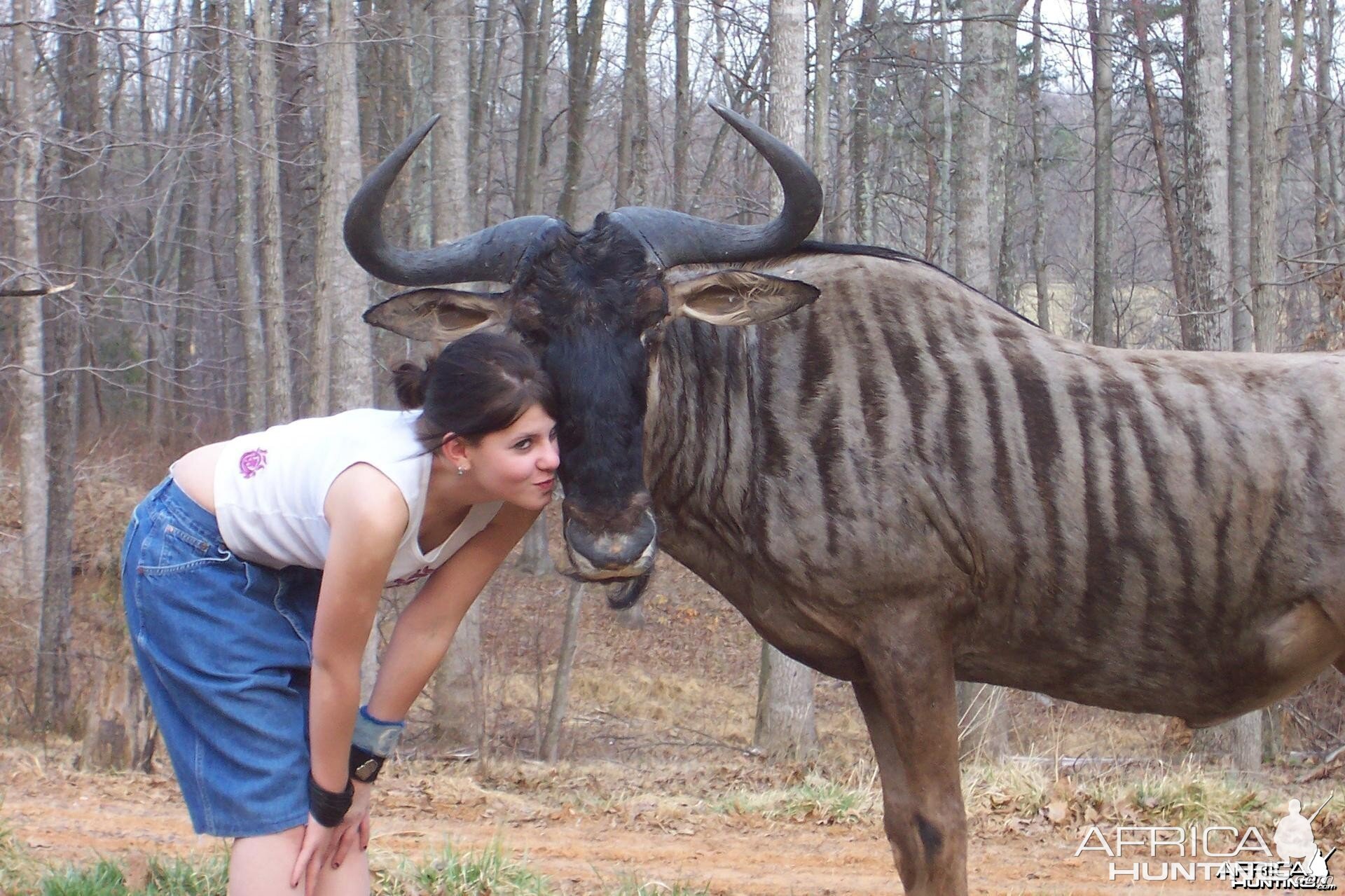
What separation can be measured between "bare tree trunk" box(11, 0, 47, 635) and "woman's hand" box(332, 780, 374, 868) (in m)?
8.09

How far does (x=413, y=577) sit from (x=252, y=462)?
55 cm

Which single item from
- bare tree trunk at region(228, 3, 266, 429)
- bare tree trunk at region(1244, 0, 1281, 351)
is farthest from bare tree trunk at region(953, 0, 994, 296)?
bare tree trunk at region(228, 3, 266, 429)

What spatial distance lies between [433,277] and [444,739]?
360 inches

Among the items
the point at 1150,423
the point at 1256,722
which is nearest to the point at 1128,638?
the point at 1150,423

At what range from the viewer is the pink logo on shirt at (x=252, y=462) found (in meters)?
3.19

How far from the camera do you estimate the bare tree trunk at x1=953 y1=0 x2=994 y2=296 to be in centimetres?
1086

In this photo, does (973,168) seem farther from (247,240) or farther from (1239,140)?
(247,240)

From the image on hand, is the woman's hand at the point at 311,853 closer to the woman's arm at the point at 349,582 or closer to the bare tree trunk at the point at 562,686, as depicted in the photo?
the woman's arm at the point at 349,582

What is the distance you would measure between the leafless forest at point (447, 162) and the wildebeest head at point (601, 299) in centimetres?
353

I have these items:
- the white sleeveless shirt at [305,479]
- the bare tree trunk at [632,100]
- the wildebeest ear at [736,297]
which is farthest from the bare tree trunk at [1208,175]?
the bare tree trunk at [632,100]

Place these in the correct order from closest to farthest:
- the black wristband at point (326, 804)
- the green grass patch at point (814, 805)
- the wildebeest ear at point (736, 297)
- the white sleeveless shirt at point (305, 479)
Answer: the white sleeveless shirt at point (305, 479) → the black wristband at point (326, 804) → the wildebeest ear at point (736, 297) → the green grass patch at point (814, 805)

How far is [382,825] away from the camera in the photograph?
6.48 meters

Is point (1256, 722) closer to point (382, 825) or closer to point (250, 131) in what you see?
point (382, 825)

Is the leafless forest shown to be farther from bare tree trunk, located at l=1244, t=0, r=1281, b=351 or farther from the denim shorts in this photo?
the denim shorts
